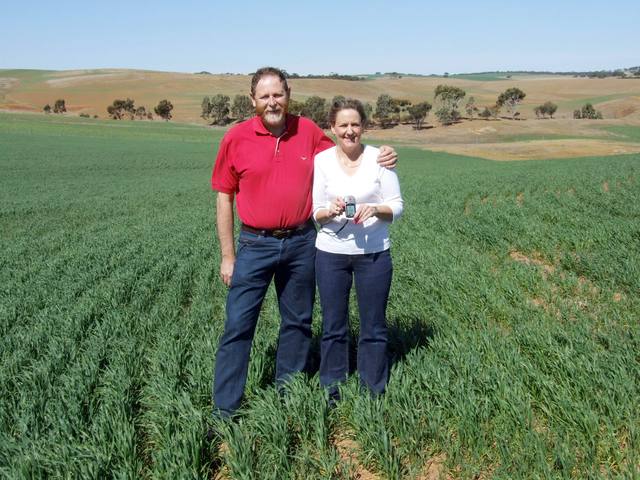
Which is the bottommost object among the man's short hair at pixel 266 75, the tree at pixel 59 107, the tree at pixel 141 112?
the tree at pixel 141 112

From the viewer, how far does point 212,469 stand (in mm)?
3166

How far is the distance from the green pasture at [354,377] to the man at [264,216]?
0.43 meters

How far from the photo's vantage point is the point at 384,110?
92.9m

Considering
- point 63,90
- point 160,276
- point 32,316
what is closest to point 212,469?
point 32,316

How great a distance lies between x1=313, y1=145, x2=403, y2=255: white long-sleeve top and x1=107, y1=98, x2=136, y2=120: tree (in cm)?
10730

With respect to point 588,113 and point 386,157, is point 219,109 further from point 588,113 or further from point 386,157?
point 386,157

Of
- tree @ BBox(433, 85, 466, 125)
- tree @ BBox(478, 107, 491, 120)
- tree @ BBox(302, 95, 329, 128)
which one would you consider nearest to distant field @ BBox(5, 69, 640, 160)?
tree @ BBox(433, 85, 466, 125)

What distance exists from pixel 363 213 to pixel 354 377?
1.27 meters

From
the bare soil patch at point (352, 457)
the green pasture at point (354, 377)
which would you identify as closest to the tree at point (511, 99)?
the green pasture at point (354, 377)

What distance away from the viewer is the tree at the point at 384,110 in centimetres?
9262

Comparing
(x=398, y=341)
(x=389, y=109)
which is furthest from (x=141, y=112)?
(x=398, y=341)

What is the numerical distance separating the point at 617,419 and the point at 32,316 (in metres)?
5.86

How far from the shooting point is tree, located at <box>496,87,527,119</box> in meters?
103

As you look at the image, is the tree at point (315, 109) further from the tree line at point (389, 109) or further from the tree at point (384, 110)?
the tree at point (384, 110)
